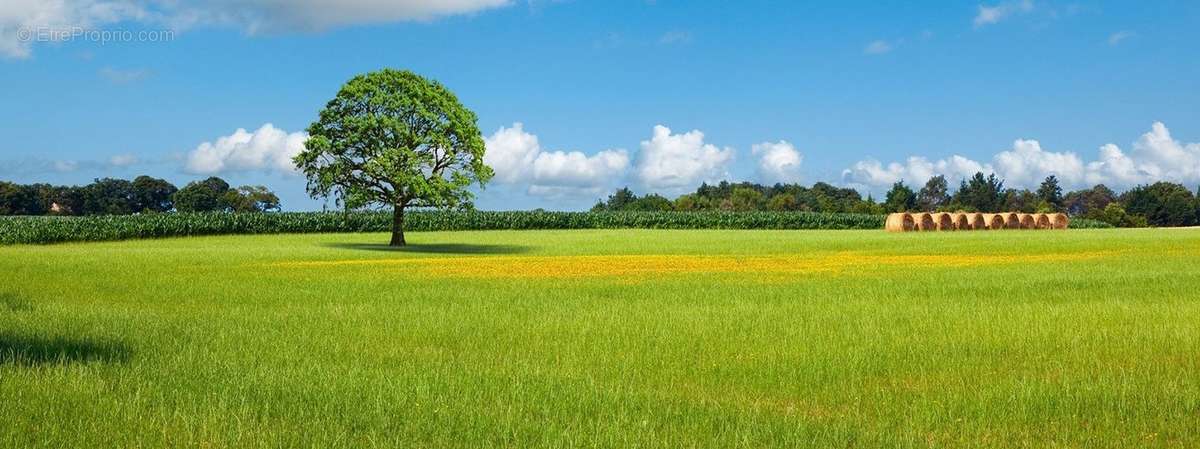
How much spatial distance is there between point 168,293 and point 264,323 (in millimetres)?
7551

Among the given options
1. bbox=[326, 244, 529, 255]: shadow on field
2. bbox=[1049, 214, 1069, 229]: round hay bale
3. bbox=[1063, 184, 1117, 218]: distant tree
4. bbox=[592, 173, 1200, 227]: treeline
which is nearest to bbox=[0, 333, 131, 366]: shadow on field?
bbox=[326, 244, 529, 255]: shadow on field

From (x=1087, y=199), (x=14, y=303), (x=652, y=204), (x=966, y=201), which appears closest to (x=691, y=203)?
(x=652, y=204)

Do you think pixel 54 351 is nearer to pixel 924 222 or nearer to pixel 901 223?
pixel 901 223

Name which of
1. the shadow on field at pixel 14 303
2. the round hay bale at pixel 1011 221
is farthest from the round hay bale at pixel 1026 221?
the shadow on field at pixel 14 303

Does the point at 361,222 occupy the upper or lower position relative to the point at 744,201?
lower

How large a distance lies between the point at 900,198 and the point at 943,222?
84.9 metres

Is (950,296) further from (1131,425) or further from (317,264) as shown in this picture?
(317,264)

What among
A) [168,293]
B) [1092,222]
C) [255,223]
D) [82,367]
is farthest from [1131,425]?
[1092,222]

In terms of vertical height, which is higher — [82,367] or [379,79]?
[379,79]

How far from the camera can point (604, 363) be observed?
11930 mm

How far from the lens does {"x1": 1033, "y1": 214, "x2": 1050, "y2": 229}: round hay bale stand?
77375 millimetres

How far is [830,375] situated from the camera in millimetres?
11156

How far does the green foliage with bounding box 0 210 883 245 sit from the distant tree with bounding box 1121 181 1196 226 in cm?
6233

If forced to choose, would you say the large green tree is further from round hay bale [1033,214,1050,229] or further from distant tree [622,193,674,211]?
distant tree [622,193,674,211]
